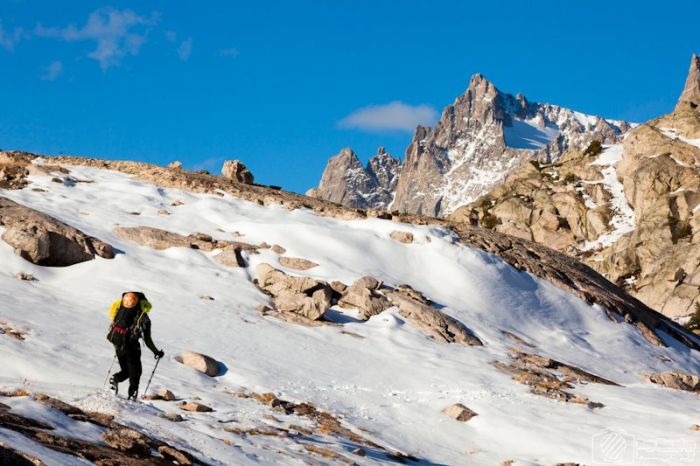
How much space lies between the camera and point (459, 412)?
18.3 m

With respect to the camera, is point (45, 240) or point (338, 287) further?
point (338, 287)

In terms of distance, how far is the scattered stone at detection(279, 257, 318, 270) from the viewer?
3067 centimetres

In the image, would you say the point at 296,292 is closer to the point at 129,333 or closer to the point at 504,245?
the point at 129,333

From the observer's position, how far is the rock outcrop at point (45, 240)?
26.5m

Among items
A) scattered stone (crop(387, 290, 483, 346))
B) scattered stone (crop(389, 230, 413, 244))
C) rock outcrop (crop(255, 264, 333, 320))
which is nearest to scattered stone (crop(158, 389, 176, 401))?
rock outcrop (crop(255, 264, 333, 320))

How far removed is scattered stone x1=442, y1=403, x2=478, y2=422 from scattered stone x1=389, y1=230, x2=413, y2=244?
1729 centimetres

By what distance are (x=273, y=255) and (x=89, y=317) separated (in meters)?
10.6

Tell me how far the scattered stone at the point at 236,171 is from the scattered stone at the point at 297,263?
14.6 m

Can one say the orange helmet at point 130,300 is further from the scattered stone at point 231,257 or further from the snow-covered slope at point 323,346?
the scattered stone at point 231,257

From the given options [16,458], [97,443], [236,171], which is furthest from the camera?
[236,171]

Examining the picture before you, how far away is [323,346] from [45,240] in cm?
1134

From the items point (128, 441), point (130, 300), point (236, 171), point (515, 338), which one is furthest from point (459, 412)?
point (236, 171)

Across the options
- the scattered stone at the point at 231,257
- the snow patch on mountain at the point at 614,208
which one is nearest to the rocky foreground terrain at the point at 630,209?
the snow patch on mountain at the point at 614,208

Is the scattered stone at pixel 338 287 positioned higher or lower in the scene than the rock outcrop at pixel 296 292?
higher
